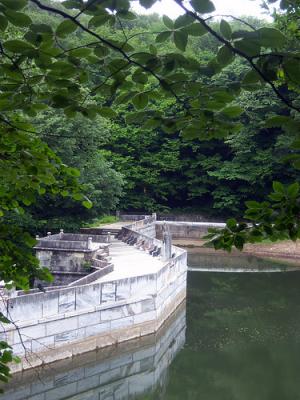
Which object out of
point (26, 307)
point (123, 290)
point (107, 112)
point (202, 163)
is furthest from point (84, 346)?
point (202, 163)

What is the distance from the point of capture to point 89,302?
1095 cm

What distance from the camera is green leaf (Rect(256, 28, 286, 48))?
1345 millimetres

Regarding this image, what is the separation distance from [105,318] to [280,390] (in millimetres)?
4085

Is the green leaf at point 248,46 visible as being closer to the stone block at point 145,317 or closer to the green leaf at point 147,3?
the green leaf at point 147,3

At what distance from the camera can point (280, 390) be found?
397 inches

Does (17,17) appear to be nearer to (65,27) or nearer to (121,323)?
(65,27)

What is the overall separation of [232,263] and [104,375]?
545 inches

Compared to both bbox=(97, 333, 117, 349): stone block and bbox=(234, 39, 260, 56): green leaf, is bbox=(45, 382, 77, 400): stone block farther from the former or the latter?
bbox=(234, 39, 260, 56): green leaf

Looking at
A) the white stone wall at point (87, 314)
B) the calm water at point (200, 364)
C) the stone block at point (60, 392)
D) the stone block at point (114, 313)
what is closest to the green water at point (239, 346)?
the calm water at point (200, 364)

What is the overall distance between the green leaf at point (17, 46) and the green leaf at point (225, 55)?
24.4 inches

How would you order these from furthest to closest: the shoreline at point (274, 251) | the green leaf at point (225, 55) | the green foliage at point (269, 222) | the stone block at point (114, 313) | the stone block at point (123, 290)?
the shoreline at point (274, 251), the stone block at point (123, 290), the stone block at point (114, 313), the green foliage at point (269, 222), the green leaf at point (225, 55)

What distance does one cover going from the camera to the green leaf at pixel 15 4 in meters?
1.44

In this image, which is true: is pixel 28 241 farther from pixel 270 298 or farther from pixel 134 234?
pixel 134 234

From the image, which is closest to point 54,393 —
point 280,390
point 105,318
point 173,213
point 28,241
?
point 105,318
